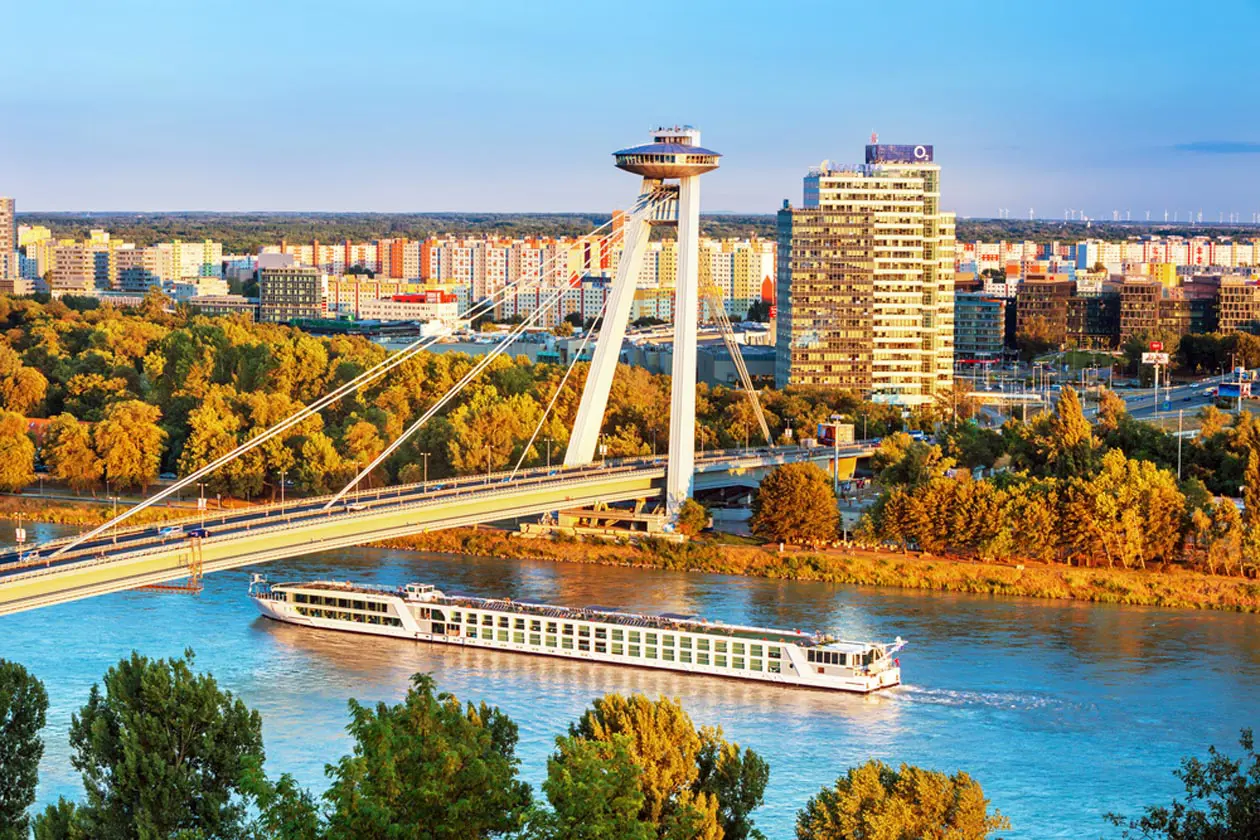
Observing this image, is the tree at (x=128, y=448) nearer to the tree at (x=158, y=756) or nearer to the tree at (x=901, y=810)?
the tree at (x=158, y=756)

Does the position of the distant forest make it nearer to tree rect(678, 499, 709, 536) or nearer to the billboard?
the billboard

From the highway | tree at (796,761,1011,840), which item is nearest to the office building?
the highway

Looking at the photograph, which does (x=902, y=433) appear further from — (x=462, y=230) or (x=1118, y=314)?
(x=462, y=230)

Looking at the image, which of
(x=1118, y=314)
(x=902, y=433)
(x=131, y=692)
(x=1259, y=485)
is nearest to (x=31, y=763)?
(x=131, y=692)

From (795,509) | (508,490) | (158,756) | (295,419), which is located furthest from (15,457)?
(158,756)

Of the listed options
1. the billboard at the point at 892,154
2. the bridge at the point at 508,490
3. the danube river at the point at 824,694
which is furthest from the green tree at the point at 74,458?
the billboard at the point at 892,154
